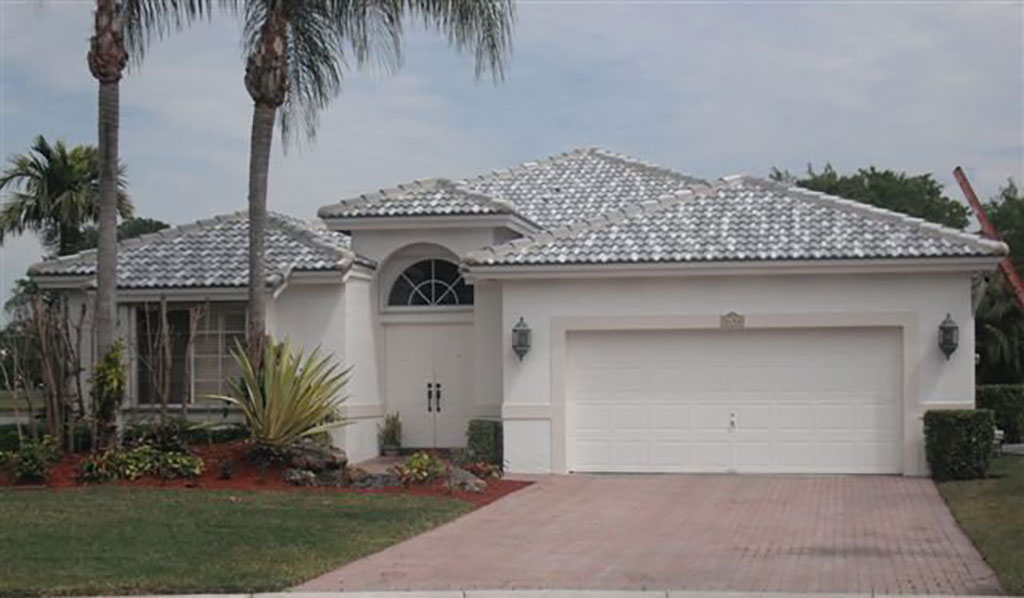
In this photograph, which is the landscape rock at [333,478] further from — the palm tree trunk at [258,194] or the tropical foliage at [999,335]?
the tropical foliage at [999,335]

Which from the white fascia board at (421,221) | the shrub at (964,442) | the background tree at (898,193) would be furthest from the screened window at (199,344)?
the background tree at (898,193)

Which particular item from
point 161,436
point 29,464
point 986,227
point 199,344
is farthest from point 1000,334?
point 29,464

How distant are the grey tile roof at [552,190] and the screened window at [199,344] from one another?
2.43 metres

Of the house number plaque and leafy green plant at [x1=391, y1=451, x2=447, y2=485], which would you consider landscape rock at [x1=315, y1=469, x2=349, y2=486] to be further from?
the house number plaque

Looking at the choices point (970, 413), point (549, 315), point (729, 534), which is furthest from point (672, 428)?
point (729, 534)

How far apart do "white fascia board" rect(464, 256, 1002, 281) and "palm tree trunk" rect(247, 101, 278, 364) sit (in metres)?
3.26

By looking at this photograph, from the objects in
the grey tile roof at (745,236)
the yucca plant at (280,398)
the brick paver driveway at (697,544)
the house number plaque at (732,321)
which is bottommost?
the brick paver driveway at (697,544)

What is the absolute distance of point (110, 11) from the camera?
67.1 feet

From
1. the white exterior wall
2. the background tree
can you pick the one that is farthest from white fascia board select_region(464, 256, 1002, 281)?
the background tree

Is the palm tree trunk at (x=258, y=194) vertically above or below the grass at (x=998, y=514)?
above

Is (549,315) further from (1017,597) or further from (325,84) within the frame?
(1017,597)

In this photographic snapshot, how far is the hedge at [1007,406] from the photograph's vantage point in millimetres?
28125

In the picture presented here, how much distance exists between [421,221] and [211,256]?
12.0 ft

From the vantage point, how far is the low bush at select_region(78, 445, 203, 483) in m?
19.3
